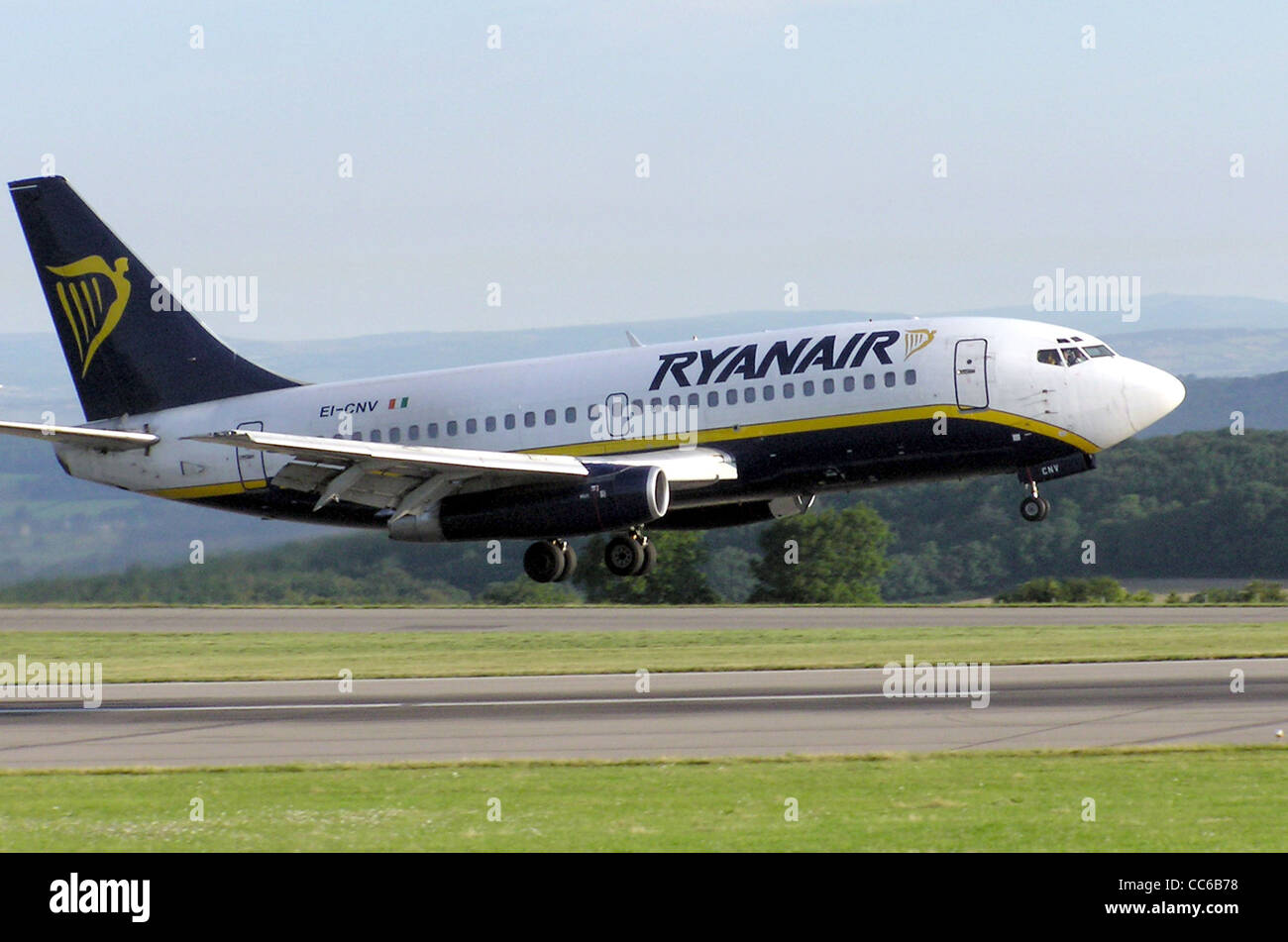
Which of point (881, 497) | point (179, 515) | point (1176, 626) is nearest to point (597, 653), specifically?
point (179, 515)

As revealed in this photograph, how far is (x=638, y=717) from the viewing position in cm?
3491

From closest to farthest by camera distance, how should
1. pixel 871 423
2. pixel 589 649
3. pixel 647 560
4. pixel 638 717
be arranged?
1. pixel 638 717
2. pixel 871 423
3. pixel 647 560
4. pixel 589 649

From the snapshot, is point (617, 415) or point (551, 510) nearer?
point (551, 510)

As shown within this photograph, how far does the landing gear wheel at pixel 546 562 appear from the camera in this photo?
148 ft

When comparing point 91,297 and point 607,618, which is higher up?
point 91,297

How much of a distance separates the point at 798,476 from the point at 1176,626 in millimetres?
21892

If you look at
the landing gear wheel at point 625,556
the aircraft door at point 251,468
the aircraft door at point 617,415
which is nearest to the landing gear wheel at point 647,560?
the landing gear wheel at point 625,556

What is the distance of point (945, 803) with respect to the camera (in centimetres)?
2386

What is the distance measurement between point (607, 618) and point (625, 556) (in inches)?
895

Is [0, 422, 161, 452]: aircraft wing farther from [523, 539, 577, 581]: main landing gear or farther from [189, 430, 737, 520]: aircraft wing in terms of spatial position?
[523, 539, 577, 581]: main landing gear

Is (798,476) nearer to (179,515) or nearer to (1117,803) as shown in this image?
(1117,803)

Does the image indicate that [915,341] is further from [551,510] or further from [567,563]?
[567,563]

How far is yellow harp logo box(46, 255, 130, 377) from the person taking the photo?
5097cm

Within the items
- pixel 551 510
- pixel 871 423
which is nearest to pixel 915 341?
pixel 871 423
